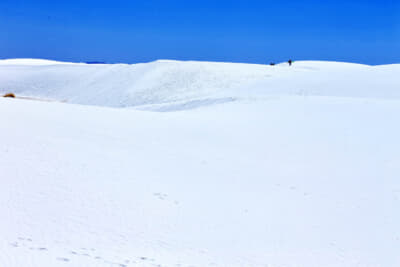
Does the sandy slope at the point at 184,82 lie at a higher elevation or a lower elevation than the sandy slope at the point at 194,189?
higher

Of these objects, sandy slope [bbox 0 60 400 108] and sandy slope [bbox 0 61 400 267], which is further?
sandy slope [bbox 0 60 400 108]

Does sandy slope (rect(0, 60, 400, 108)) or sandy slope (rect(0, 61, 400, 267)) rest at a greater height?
sandy slope (rect(0, 60, 400, 108))

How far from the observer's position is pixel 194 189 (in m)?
6.68

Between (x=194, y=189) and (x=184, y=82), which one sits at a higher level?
(x=184, y=82)

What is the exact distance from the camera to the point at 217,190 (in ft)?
22.3

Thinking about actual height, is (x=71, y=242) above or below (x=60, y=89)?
below

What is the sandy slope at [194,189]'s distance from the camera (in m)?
4.65

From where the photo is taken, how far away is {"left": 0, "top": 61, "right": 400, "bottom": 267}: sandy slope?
4.65m

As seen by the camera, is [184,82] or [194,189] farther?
[184,82]

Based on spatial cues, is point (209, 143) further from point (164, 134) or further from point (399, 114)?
point (399, 114)

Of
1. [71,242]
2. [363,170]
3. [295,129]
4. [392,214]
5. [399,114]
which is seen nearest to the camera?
[71,242]

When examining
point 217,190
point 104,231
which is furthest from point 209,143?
point 104,231

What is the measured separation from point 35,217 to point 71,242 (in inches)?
24.8

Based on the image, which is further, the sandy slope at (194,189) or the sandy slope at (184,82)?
the sandy slope at (184,82)
